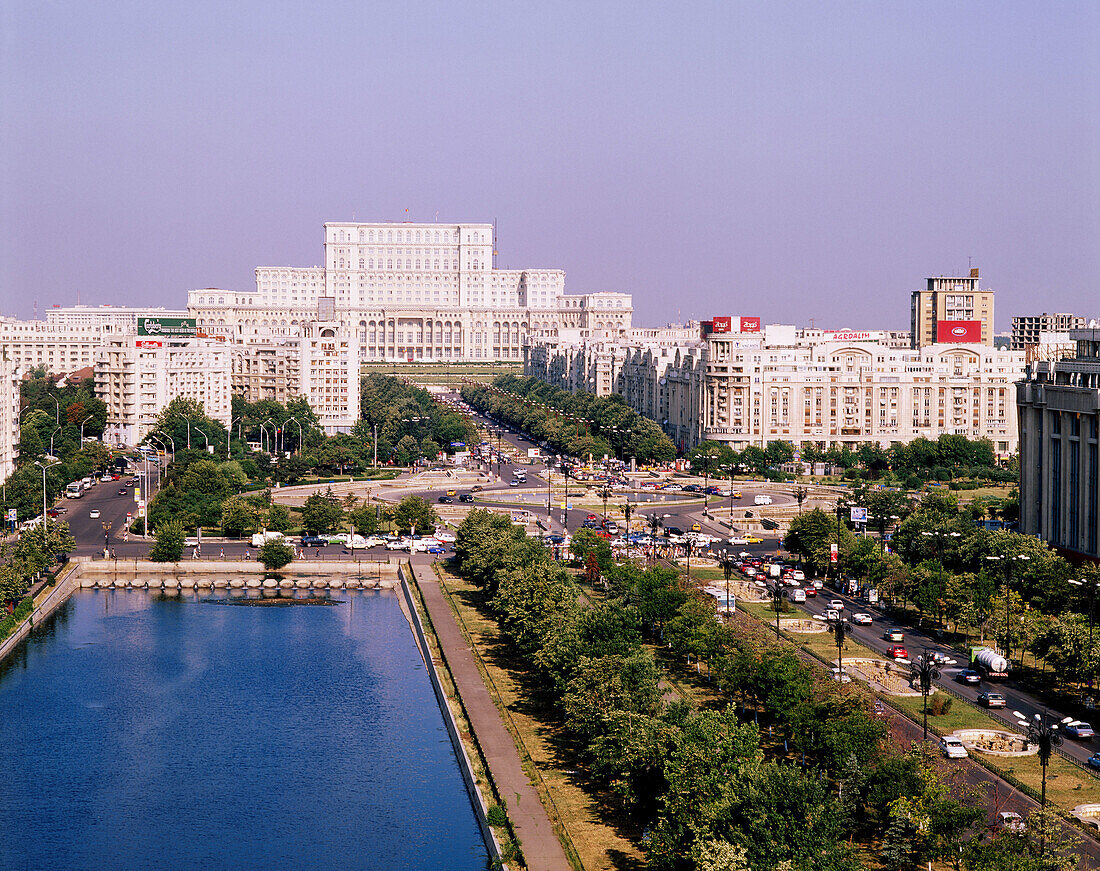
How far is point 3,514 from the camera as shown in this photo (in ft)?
225

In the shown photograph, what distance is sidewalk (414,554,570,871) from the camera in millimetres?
28953

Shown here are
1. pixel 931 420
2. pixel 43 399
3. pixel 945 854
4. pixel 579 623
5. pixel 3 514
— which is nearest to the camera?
pixel 945 854

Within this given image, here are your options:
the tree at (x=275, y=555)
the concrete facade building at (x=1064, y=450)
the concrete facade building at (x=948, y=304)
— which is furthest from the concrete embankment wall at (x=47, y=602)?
the concrete facade building at (x=948, y=304)

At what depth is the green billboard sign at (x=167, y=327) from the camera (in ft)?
415

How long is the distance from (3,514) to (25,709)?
28572mm

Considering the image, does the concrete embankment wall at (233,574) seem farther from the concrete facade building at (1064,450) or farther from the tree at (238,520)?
the concrete facade building at (1064,450)

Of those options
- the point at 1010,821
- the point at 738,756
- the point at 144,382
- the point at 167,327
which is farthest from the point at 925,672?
the point at 167,327

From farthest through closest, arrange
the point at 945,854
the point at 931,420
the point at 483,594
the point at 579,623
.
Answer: the point at 931,420
the point at 483,594
the point at 579,623
the point at 945,854

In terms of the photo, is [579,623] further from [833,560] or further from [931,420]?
[931,420]

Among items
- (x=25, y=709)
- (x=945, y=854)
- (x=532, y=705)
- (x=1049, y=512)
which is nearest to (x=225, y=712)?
(x=25, y=709)

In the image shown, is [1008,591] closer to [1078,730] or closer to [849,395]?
[1078,730]

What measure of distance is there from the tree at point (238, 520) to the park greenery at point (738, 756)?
28.4 meters

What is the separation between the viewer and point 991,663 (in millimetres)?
42062

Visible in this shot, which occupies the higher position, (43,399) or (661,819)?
(43,399)
